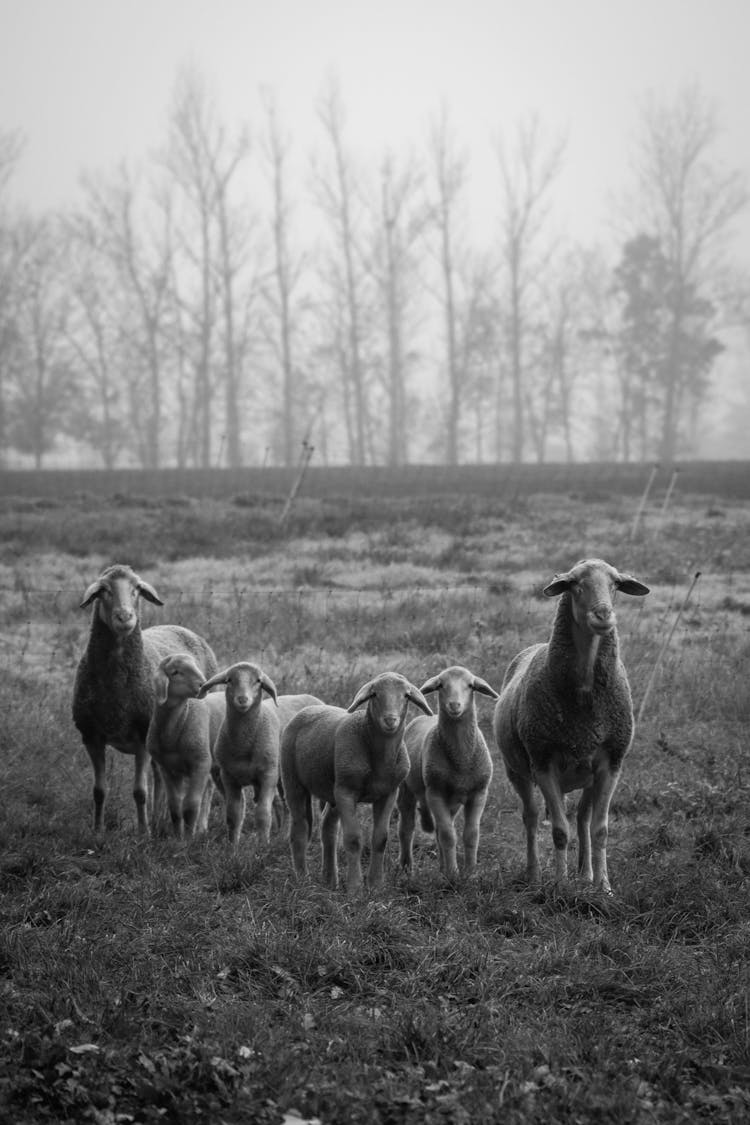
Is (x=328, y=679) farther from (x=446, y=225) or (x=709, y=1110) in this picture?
(x=446, y=225)

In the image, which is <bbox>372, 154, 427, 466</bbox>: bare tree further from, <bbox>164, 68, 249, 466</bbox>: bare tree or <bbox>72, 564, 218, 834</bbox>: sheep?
<bbox>72, 564, 218, 834</bbox>: sheep

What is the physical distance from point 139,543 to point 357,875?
12.3m

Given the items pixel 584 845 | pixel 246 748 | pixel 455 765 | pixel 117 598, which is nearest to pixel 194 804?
pixel 246 748

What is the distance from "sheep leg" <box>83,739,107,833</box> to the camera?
8.95 metres

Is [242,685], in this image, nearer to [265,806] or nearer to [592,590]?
[265,806]

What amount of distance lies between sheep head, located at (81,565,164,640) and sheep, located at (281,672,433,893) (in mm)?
1797

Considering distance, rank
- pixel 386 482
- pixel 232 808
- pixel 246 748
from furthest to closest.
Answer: pixel 386 482 < pixel 232 808 < pixel 246 748

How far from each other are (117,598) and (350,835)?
2923 millimetres

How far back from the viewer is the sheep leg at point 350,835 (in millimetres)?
7637

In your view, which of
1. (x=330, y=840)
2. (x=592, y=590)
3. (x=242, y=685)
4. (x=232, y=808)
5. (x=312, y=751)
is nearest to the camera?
(x=592, y=590)

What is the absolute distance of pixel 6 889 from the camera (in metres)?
7.43

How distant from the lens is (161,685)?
9.11m

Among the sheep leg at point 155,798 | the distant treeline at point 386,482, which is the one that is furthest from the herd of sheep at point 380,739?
the distant treeline at point 386,482

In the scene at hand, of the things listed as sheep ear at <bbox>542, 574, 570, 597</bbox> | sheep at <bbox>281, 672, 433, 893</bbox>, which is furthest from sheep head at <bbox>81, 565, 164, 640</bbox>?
sheep ear at <bbox>542, 574, 570, 597</bbox>
